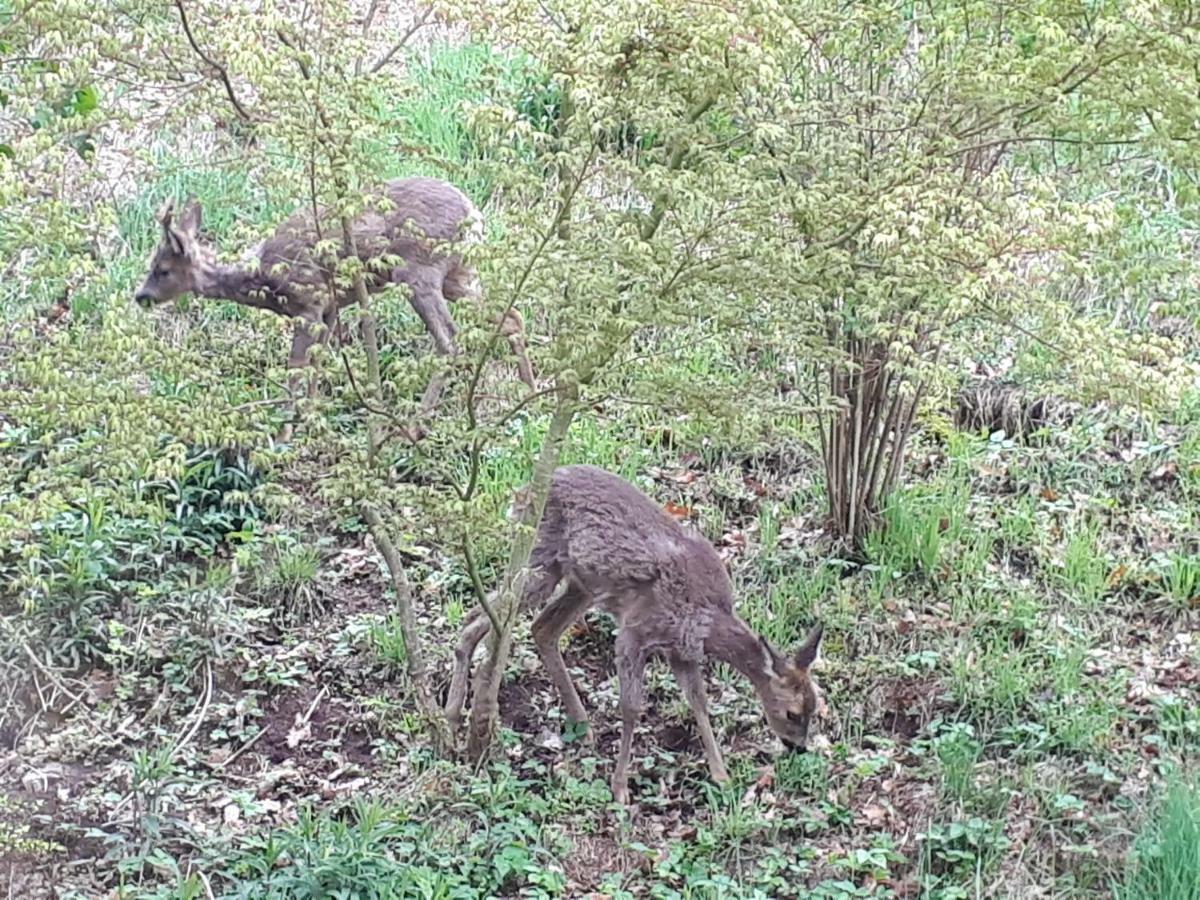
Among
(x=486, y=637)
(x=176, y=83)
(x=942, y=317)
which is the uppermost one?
(x=176, y=83)

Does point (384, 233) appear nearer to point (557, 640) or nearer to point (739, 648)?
point (557, 640)

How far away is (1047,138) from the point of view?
6.66 m

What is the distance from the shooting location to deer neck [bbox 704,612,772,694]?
7398 millimetres

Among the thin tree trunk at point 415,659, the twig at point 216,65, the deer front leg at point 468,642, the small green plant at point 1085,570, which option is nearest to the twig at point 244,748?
the thin tree trunk at point 415,659

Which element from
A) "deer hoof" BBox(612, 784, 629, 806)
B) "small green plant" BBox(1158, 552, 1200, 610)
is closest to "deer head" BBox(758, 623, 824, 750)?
"deer hoof" BBox(612, 784, 629, 806)

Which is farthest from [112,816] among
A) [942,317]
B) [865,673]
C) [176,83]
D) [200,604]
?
[942,317]

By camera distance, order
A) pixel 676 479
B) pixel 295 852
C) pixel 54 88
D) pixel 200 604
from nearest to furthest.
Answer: pixel 54 88
pixel 295 852
pixel 200 604
pixel 676 479

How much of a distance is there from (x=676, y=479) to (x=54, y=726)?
4.04 metres

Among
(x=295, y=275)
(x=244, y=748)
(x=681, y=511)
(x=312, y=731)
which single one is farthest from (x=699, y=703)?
(x=295, y=275)

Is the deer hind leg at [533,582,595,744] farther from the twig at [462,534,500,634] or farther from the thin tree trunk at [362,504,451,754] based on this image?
the twig at [462,534,500,634]

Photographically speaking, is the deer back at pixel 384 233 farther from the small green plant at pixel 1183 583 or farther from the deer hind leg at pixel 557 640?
the small green plant at pixel 1183 583

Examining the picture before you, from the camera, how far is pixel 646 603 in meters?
7.33

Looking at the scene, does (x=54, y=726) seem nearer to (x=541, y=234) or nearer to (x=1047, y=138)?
(x=541, y=234)

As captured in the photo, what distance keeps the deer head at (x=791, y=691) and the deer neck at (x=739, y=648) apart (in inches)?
0.8
